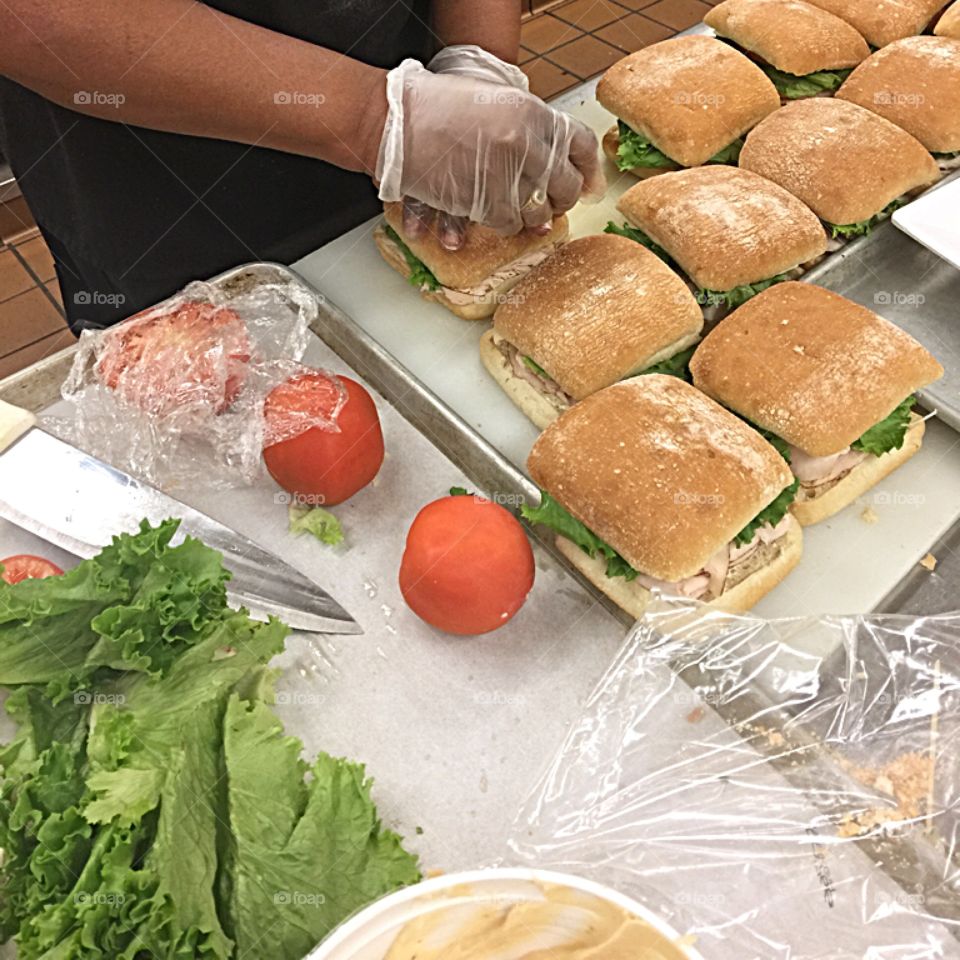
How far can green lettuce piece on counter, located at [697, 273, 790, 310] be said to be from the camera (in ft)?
6.34

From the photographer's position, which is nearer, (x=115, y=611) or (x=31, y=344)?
(x=115, y=611)

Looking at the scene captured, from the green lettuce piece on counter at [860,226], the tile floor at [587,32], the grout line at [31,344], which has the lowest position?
the grout line at [31,344]

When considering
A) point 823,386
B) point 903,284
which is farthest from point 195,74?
point 903,284

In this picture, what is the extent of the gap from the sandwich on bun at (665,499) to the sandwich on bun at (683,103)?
3.01 ft

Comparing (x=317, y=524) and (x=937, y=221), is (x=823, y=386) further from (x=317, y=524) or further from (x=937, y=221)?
(x=317, y=524)

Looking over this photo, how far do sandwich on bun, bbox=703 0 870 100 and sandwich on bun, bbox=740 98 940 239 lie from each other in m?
0.26

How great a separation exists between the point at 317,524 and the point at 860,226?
56.8 inches

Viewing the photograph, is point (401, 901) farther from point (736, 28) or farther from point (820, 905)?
point (736, 28)

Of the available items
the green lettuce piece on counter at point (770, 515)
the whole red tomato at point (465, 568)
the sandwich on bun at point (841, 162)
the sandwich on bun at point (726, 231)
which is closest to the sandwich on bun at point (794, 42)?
the sandwich on bun at point (841, 162)

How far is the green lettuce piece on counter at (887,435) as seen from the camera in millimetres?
1631

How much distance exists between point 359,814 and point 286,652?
1.23ft

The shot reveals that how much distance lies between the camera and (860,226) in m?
2.07

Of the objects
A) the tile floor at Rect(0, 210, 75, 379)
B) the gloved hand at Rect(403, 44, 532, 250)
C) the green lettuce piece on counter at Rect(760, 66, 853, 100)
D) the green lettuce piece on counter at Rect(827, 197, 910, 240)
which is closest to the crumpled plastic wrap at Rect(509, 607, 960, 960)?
the gloved hand at Rect(403, 44, 532, 250)

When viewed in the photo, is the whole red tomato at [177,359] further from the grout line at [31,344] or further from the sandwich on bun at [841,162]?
the grout line at [31,344]
